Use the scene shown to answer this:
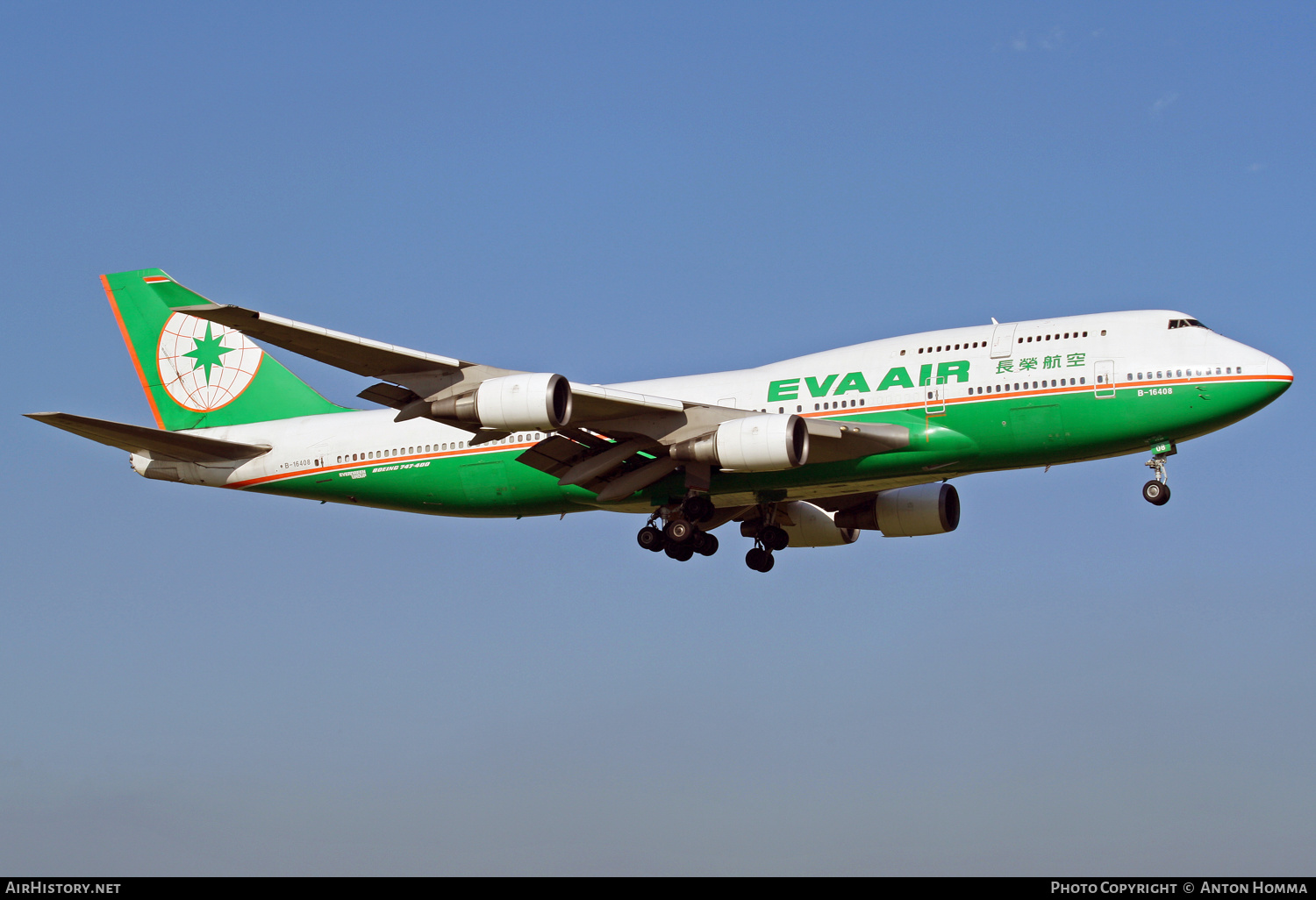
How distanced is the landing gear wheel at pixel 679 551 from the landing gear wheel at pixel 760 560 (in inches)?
115

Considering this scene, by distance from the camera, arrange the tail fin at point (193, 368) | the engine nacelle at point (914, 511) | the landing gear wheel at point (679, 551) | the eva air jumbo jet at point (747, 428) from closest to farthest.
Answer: the eva air jumbo jet at point (747, 428) → the landing gear wheel at point (679, 551) → the engine nacelle at point (914, 511) → the tail fin at point (193, 368)

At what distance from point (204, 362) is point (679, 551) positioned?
1560cm

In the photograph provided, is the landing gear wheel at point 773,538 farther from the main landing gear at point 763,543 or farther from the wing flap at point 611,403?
the wing flap at point 611,403

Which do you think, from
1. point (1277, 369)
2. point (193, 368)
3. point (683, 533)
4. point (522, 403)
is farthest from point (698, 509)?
point (193, 368)

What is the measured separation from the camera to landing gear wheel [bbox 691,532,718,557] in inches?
1436

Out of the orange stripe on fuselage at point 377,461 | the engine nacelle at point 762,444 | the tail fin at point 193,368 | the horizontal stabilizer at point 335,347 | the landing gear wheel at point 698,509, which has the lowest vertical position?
the landing gear wheel at point 698,509

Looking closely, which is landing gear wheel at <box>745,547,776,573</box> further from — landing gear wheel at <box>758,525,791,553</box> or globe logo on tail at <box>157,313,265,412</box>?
globe logo on tail at <box>157,313,265,412</box>

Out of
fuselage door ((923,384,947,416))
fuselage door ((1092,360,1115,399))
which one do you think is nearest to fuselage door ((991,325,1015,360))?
fuselage door ((923,384,947,416))

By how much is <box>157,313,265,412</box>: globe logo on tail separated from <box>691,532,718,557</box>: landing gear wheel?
14.1 m

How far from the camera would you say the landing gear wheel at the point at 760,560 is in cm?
3909

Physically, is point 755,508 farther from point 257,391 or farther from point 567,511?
point 257,391

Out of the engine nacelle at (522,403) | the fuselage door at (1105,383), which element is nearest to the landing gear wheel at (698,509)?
the engine nacelle at (522,403)
